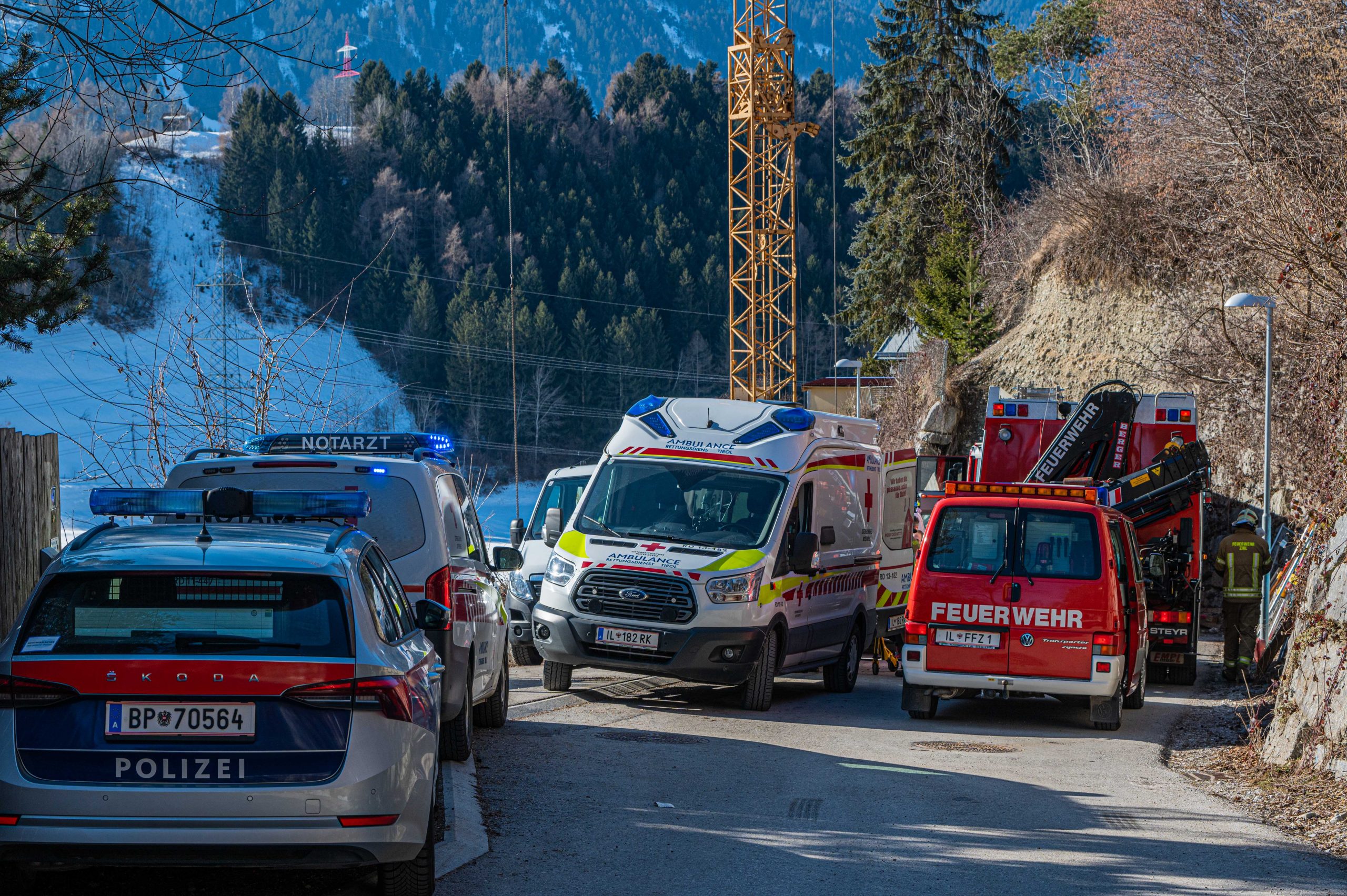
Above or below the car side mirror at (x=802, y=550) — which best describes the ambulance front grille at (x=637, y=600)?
below

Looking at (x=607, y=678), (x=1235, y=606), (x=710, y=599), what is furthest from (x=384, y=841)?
(x=1235, y=606)

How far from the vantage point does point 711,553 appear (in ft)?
43.0

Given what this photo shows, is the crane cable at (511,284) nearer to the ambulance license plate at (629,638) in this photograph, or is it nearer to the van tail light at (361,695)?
the ambulance license plate at (629,638)

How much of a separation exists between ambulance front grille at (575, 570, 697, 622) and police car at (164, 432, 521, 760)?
111 inches

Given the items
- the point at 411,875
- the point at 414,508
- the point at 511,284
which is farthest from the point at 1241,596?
the point at 511,284

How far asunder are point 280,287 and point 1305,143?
295 feet

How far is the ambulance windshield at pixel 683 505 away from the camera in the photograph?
13531 mm

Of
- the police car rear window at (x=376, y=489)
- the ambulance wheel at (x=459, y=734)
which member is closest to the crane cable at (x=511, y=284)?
the ambulance wheel at (x=459, y=734)

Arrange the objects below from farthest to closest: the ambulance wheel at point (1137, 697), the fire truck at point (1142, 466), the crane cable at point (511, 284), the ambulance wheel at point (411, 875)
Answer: the crane cable at point (511, 284) → the fire truck at point (1142, 466) → the ambulance wheel at point (1137, 697) → the ambulance wheel at point (411, 875)

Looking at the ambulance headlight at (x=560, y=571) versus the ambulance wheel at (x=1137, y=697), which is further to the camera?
the ambulance wheel at (x=1137, y=697)

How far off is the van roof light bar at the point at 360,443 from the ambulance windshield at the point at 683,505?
3489 mm

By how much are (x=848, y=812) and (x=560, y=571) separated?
5342 millimetres

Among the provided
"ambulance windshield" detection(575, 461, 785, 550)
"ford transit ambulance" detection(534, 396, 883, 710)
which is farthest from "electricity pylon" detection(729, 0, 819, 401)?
A: "ambulance windshield" detection(575, 461, 785, 550)

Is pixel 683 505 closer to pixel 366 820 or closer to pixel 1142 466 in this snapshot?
pixel 1142 466
